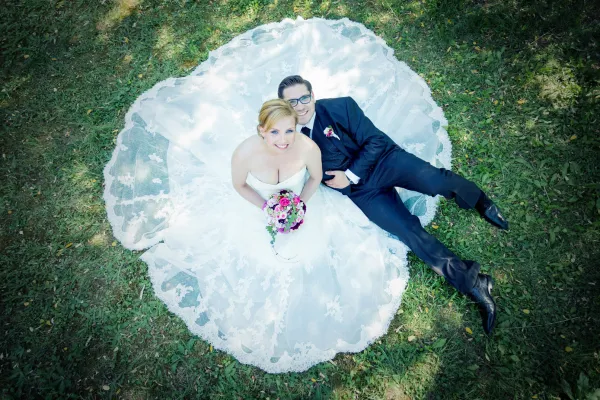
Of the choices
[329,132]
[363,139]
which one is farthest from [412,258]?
[329,132]

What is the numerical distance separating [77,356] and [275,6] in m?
6.07

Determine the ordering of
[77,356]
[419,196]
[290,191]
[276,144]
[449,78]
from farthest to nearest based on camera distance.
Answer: [449,78], [419,196], [77,356], [290,191], [276,144]

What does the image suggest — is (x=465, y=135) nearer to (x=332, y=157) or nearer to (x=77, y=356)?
(x=332, y=157)

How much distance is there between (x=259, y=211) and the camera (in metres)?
4.47

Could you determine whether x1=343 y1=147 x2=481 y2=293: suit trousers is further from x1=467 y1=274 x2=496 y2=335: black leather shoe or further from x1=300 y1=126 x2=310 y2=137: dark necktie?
x1=300 y1=126 x2=310 y2=137: dark necktie

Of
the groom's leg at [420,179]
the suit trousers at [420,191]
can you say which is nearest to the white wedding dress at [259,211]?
the suit trousers at [420,191]

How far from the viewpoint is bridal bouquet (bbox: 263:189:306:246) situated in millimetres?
3807

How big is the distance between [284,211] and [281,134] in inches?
30.6

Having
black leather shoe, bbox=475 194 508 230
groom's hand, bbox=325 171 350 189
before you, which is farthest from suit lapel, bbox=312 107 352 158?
black leather shoe, bbox=475 194 508 230

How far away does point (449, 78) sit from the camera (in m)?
5.78

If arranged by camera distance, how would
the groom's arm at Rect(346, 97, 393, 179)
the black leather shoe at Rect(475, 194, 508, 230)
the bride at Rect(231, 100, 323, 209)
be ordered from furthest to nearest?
the black leather shoe at Rect(475, 194, 508, 230) → the groom's arm at Rect(346, 97, 393, 179) → the bride at Rect(231, 100, 323, 209)

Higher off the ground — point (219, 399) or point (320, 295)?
point (320, 295)

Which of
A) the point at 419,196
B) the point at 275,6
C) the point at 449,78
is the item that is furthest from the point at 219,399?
the point at 275,6

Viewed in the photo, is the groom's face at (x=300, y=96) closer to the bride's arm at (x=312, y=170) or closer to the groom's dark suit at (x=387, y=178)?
the groom's dark suit at (x=387, y=178)
